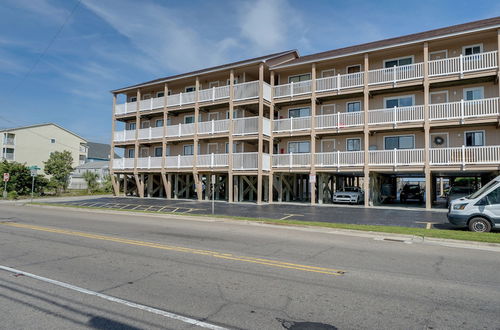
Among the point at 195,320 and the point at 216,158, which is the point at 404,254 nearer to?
the point at 195,320

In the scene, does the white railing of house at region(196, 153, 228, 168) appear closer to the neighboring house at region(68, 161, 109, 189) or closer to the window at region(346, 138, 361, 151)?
the window at region(346, 138, 361, 151)

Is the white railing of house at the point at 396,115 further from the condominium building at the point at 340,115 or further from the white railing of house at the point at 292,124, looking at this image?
the white railing of house at the point at 292,124

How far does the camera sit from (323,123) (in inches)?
976

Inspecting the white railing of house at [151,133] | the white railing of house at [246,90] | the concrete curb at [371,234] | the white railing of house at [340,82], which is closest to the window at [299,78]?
the white railing of house at [340,82]

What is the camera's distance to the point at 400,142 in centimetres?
2377

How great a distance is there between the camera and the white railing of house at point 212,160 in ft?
89.8

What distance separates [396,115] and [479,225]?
11.5m

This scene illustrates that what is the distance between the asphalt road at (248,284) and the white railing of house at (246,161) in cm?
1539

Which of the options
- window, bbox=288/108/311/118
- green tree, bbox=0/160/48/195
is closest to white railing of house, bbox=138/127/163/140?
window, bbox=288/108/311/118

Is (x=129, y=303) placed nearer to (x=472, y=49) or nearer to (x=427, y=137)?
(x=427, y=137)

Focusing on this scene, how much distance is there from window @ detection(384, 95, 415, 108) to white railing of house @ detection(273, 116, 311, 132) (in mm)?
5814

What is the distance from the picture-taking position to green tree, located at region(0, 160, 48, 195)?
1481 inches

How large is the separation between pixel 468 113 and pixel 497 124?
6.33 feet

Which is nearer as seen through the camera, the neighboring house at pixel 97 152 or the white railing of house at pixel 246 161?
the white railing of house at pixel 246 161
